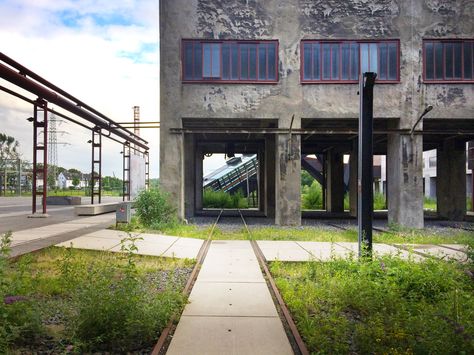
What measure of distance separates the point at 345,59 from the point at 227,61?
488cm

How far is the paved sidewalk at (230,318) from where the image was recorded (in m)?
4.23

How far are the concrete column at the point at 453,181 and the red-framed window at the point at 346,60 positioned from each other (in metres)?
7.66

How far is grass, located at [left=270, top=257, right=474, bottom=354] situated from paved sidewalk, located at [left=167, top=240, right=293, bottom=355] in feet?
1.12

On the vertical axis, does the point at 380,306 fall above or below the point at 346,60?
below

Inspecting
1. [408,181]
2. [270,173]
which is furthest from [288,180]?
[270,173]

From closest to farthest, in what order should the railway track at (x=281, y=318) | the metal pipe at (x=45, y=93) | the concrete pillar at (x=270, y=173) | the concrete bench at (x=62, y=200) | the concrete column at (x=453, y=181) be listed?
1. the railway track at (x=281, y=318)
2. the metal pipe at (x=45, y=93)
3. the concrete column at (x=453, y=181)
4. the concrete pillar at (x=270, y=173)
5. the concrete bench at (x=62, y=200)

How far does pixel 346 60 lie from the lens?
57.7 ft

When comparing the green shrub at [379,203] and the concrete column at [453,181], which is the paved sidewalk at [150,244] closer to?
the concrete column at [453,181]

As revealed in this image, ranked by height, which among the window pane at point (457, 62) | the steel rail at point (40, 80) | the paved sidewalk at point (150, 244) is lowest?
the paved sidewalk at point (150, 244)

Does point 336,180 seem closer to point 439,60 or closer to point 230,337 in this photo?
point 439,60

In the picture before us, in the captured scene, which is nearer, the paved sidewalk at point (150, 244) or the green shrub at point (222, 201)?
the paved sidewalk at point (150, 244)

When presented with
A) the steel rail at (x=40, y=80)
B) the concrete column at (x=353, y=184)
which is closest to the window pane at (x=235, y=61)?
the steel rail at (x=40, y=80)

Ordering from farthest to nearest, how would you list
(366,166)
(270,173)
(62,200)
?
1. (62,200)
2. (270,173)
3. (366,166)

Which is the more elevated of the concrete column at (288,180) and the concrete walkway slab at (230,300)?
the concrete column at (288,180)
